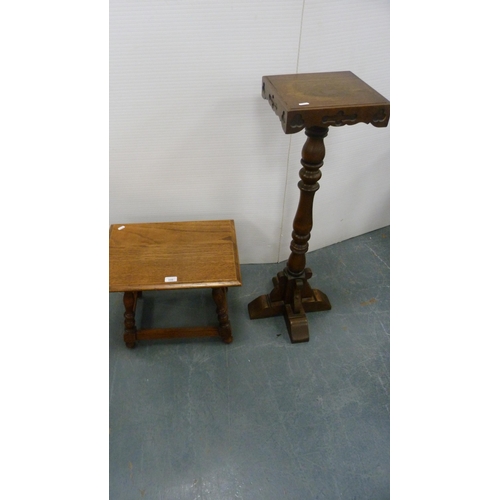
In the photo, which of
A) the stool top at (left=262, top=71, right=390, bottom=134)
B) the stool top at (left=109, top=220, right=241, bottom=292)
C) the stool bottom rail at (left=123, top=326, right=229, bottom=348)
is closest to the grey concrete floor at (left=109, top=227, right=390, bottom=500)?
the stool bottom rail at (left=123, top=326, right=229, bottom=348)

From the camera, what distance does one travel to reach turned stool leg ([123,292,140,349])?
174 centimetres

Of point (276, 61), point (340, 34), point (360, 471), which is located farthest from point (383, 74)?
point (360, 471)

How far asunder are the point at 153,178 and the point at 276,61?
78 cm

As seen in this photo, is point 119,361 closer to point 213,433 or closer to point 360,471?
point 213,433

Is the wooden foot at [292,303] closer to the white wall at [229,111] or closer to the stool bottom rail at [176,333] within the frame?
the stool bottom rail at [176,333]

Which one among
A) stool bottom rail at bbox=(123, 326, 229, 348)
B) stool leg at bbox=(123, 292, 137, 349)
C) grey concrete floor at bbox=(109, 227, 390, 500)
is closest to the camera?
grey concrete floor at bbox=(109, 227, 390, 500)

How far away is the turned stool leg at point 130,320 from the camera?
1.74m

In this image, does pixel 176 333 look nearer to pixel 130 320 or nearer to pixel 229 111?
pixel 130 320

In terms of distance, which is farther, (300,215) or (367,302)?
(367,302)

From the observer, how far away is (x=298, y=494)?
1.41m

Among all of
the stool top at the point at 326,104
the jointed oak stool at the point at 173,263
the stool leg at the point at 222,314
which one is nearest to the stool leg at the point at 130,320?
the jointed oak stool at the point at 173,263

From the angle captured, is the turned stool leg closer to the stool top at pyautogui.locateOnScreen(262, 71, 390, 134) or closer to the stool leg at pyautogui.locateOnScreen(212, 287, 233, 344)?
the stool leg at pyautogui.locateOnScreen(212, 287, 233, 344)

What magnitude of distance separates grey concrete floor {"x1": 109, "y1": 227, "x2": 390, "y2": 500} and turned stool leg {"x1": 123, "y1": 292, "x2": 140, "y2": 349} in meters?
0.06

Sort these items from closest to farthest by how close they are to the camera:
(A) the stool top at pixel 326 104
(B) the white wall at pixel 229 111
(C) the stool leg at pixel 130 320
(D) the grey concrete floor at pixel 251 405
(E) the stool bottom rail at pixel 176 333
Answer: (A) the stool top at pixel 326 104
(D) the grey concrete floor at pixel 251 405
(B) the white wall at pixel 229 111
(C) the stool leg at pixel 130 320
(E) the stool bottom rail at pixel 176 333
